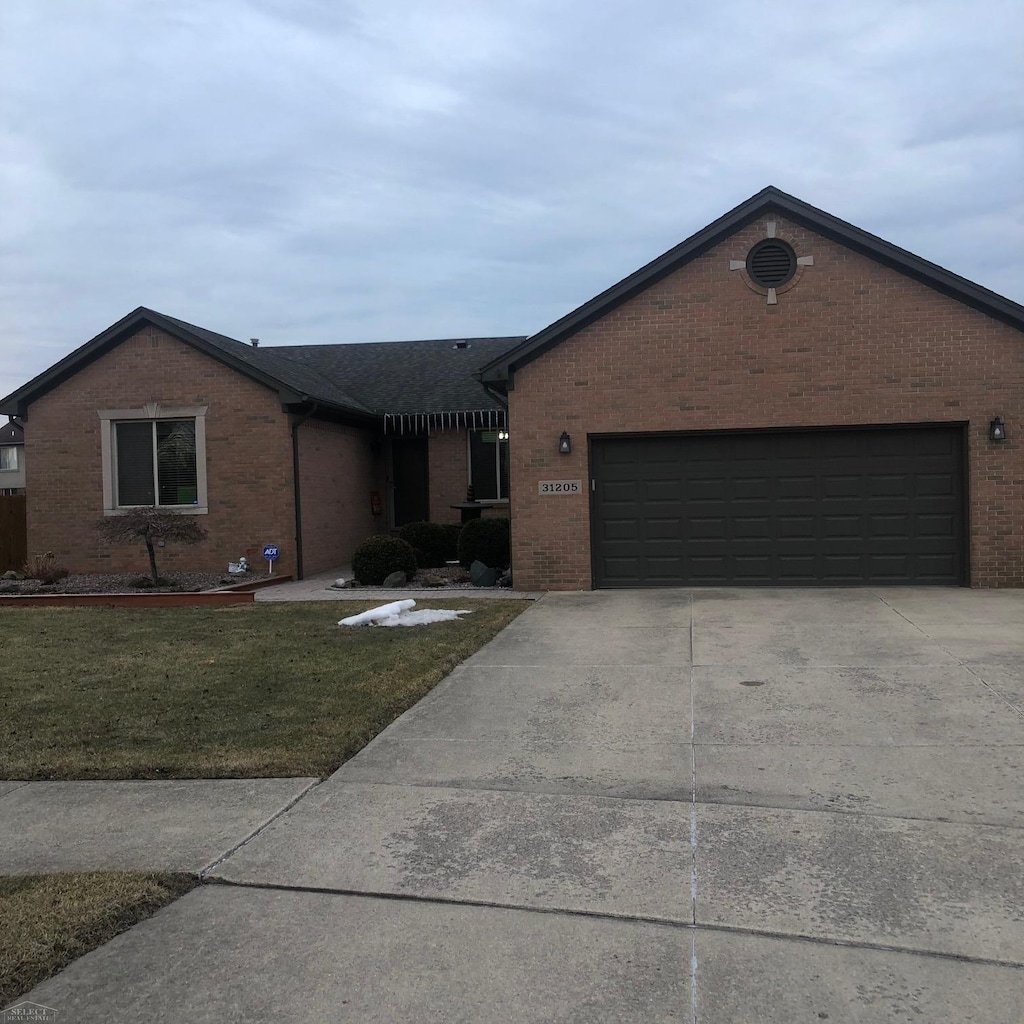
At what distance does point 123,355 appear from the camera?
17297 mm

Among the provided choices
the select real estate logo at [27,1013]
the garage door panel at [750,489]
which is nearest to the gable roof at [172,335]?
the garage door panel at [750,489]

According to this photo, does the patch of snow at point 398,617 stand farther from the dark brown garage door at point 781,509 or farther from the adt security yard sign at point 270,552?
the adt security yard sign at point 270,552

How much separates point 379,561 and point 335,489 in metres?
3.51

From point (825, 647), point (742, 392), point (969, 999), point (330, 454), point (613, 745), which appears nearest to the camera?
point (969, 999)

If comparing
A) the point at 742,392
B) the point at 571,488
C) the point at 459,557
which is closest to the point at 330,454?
the point at 459,557

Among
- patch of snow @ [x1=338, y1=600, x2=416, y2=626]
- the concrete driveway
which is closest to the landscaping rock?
patch of snow @ [x1=338, y1=600, x2=416, y2=626]

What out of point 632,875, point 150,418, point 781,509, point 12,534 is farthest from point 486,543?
point 632,875

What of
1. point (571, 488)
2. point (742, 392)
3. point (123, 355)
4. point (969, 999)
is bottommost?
point (969, 999)

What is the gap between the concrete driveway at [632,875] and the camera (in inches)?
129

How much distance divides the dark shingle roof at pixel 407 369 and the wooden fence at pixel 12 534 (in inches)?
214

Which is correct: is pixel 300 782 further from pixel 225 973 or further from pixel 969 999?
pixel 969 999

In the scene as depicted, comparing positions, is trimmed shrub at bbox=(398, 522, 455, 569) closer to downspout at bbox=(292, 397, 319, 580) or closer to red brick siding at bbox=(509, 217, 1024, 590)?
downspout at bbox=(292, 397, 319, 580)

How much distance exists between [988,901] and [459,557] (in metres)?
13.9

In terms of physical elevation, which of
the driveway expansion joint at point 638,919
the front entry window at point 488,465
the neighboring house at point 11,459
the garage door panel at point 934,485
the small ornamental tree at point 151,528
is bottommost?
the driveway expansion joint at point 638,919
